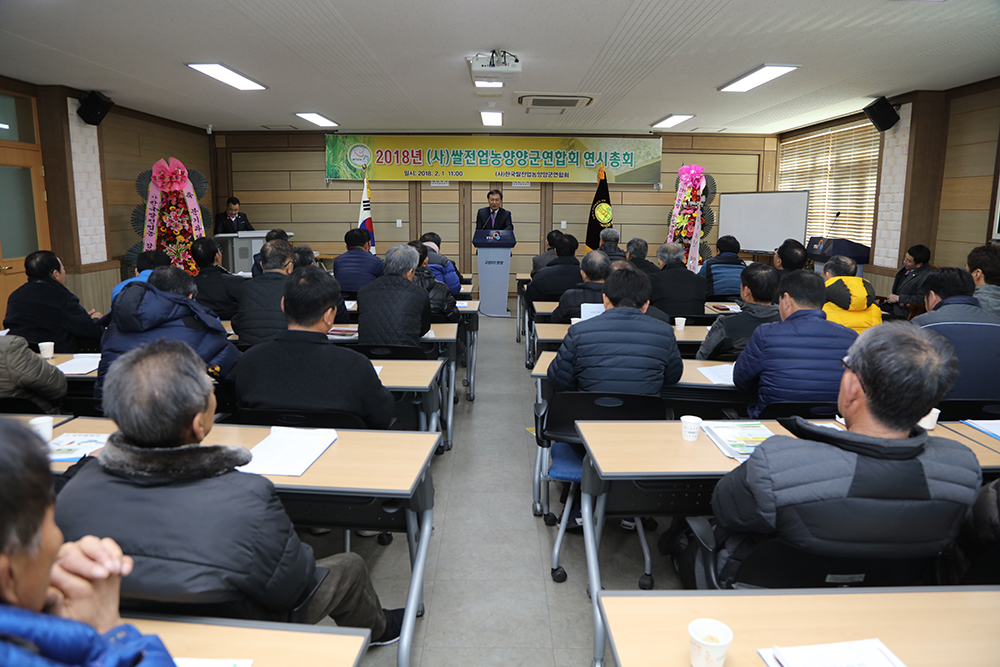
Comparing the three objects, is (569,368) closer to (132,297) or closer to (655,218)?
(132,297)

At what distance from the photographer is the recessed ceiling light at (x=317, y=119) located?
893cm

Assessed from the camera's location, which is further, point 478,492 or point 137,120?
point 137,120

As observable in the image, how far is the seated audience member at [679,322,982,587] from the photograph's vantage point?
1.43m

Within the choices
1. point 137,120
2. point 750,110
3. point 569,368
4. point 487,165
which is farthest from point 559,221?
point 569,368

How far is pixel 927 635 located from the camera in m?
1.30

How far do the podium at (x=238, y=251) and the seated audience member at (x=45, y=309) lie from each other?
5.16 meters

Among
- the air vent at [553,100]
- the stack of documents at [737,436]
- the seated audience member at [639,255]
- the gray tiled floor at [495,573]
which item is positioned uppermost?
the air vent at [553,100]

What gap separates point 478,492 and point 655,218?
8.47m

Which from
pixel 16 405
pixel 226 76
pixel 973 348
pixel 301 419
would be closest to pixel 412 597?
pixel 301 419

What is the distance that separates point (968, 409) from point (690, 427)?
1374 millimetres

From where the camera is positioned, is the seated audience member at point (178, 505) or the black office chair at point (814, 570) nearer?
the seated audience member at point (178, 505)

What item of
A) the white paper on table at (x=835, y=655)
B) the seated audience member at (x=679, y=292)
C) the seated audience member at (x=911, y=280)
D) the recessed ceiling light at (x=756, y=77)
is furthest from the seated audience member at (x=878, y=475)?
the seated audience member at (x=911, y=280)

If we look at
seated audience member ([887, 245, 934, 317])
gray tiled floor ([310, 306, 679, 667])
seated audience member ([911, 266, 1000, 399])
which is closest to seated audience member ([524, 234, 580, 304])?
gray tiled floor ([310, 306, 679, 667])

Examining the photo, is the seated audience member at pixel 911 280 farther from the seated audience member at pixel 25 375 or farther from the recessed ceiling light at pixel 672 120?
the seated audience member at pixel 25 375
